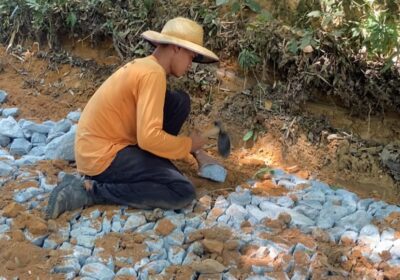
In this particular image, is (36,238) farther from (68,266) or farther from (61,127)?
(61,127)

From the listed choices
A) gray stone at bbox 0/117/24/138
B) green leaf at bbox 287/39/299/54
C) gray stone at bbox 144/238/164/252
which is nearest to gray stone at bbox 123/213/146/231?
gray stone at bbox 144/238/164/252

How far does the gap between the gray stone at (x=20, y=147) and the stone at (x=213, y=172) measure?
131 centimetres

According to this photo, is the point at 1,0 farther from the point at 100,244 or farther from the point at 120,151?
the point at 100,244

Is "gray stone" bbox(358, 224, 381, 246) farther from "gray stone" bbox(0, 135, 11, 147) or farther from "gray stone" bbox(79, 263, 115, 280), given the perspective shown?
"gray stone" bbox(0, 135, 11, 147)

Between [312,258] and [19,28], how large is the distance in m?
3.70

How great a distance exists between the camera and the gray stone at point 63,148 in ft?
12.5

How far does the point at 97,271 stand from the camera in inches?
104

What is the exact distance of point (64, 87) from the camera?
487 centimetres

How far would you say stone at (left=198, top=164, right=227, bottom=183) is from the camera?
358 cm

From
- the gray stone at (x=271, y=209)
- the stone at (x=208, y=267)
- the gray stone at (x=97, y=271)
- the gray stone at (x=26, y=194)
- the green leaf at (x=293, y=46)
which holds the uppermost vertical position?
the green leaf at (x=293, y=46)

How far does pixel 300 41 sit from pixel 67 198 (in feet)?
6.55

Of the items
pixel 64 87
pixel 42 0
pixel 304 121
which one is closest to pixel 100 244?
pixel 304 121

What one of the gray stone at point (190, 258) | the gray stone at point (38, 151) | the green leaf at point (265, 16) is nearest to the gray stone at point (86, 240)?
the gray stone at point (190, 258)

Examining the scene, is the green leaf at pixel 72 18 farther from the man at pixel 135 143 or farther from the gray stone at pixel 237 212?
the gray stone at pixel 237 212
